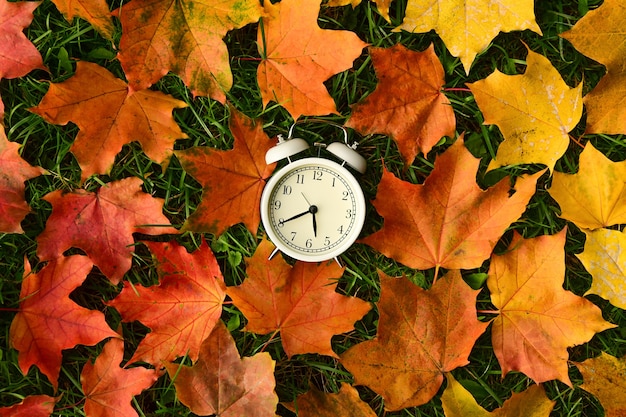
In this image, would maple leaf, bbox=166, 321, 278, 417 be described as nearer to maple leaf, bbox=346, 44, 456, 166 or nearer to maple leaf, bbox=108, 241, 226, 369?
maple leaf, bbox=108, 241, 226, 369

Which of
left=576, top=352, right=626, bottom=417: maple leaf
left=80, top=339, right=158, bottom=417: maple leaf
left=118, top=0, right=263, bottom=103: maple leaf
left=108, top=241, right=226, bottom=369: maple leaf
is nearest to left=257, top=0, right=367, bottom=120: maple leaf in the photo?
left=118, top=0, right=263, bottom=103: maple leaf

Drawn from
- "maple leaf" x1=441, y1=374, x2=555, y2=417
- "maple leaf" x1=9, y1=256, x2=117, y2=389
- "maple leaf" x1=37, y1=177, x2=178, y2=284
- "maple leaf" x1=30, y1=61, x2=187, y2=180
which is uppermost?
"maple leaf" x1=30, y1=61, x2=187, y2=180

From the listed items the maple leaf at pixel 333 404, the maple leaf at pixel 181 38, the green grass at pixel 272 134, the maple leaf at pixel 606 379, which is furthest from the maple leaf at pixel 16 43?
the maple leaf at pixel 606 379

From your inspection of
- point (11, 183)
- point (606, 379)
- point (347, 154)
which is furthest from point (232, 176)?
point (606, 379)

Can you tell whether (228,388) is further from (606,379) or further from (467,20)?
(467,20)

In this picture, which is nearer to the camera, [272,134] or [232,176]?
[232,176]

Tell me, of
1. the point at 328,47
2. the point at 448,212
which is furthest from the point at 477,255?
the point at 328,47

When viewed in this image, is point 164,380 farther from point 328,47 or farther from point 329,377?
point 328,47
